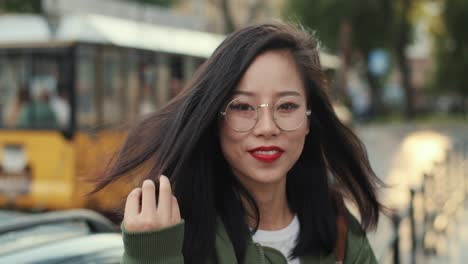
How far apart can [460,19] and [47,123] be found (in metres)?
33.9

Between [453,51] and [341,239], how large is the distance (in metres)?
44.1

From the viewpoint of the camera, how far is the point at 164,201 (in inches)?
68.7

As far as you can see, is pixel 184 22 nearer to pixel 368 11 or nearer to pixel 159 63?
pixel 159 63

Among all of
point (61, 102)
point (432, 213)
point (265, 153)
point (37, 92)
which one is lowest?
point (432, 213)

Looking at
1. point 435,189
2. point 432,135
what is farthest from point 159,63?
point 432,135

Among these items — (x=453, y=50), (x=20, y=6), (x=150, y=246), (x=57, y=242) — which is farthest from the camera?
(x=453, y=50)

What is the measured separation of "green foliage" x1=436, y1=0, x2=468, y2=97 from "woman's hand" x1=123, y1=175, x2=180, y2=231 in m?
40.6

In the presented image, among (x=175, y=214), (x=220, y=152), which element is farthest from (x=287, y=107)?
(x=175, y=214)

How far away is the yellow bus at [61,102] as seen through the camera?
1053 centimetres

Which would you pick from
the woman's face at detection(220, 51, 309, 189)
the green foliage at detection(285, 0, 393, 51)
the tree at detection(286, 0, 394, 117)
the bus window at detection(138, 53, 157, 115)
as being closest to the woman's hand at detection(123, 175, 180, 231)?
the woman's face at detection(220, 51, 309, 189)

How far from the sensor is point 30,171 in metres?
10.8

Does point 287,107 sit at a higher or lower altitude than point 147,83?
lower

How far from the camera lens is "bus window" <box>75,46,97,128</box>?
10.6 m

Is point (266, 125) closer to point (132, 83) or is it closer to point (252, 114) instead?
point (252, 114)
